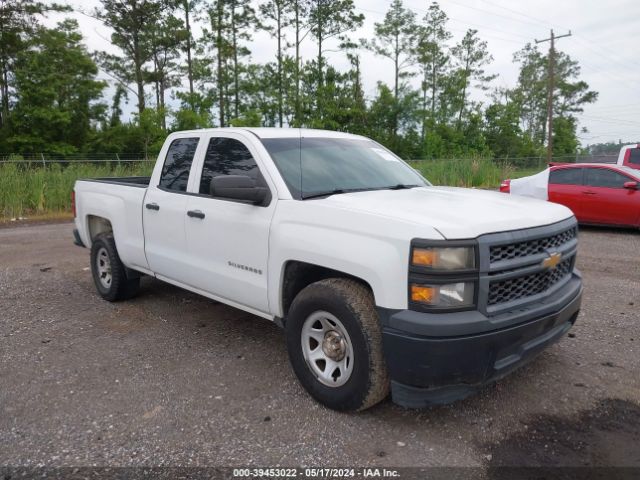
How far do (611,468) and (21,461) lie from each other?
3.17 metres

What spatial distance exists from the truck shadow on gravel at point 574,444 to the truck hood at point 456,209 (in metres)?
1.23

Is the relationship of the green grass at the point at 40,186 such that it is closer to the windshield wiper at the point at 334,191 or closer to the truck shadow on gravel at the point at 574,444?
the windshield wiper at the point at 334,191

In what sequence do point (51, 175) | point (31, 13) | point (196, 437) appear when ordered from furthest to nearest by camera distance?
point (31, 13), point (51, 175), point (196, 437)

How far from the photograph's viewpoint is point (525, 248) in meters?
3.05

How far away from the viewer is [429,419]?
3.24 meters

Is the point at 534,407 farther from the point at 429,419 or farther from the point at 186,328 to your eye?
the point at 186,328

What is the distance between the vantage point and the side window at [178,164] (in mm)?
4637

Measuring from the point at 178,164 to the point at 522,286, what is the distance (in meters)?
3.24

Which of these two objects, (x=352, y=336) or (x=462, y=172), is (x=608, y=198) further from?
(x=462, y=172)

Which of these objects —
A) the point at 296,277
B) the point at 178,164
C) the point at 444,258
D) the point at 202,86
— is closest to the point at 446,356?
the point at 444,258

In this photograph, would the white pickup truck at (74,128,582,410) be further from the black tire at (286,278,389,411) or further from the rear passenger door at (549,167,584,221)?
the rear passenger door at (549,167,584,221)

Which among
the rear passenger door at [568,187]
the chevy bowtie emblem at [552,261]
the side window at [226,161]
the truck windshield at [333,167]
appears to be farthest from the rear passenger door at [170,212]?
the rear passenger door at [568,187]

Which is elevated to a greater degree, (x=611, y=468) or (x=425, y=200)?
(x=425, y=200)

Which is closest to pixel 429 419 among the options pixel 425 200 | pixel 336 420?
pixel 336 420
